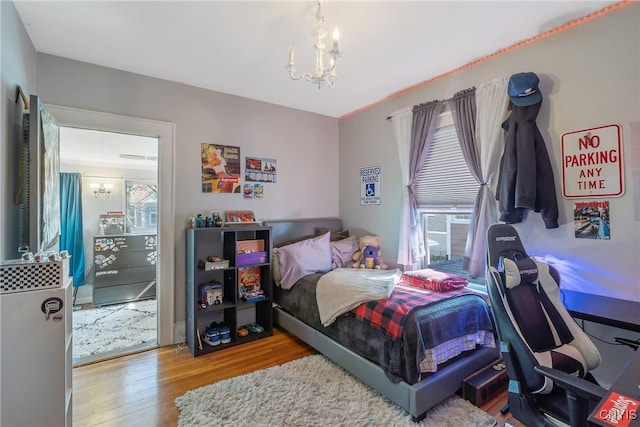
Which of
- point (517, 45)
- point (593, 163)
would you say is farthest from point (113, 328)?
point (517, 45)

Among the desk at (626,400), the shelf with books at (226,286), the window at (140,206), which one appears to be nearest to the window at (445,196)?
the shelf with books at (226,286)

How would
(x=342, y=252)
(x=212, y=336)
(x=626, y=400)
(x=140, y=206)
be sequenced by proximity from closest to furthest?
(x=626, y=400), (x=212, y=336), (x=342, y=252), (x=140, y=206)

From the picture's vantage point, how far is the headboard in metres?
3.42

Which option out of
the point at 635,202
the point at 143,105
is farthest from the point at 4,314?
the point at 635,202

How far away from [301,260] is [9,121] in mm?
2316

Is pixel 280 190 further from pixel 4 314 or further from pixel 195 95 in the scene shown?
A: pixel 4 314

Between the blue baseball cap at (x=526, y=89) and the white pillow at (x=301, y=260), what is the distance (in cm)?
214

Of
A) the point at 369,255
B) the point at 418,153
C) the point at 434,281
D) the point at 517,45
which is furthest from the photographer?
the point at 369,255

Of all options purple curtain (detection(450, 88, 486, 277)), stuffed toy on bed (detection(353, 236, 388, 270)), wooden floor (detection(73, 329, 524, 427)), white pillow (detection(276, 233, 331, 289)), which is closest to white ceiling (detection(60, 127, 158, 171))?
white pillow (detection(276, 233, 331, 289))

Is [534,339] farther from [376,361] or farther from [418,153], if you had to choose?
[418,153]

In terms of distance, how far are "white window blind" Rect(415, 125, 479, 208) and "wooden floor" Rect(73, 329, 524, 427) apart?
5.25 feet

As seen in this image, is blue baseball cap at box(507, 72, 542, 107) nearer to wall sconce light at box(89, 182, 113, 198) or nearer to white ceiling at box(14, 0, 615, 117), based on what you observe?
white ceiling at box(14, 0, 615, 117)

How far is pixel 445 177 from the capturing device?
2.82 metres

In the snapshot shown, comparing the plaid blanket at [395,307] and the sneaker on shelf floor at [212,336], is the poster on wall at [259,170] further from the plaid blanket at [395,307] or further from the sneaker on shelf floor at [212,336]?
the plaid blanket at [395,307]
